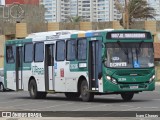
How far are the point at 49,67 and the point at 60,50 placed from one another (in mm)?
1257

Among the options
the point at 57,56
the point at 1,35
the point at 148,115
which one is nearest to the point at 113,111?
the point at 148,115

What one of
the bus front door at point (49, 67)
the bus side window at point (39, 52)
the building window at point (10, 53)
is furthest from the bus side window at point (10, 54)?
the bus front door at point (49, 67)

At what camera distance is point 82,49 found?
22078 mm

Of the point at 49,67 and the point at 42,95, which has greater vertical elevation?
the point at 49,67

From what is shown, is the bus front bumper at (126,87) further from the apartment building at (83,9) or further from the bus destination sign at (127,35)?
the apartment building at (83,9)

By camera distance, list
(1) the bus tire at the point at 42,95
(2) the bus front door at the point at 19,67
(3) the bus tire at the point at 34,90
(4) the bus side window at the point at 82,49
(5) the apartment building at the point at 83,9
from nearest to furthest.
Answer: (4) the bus side window at the point at 82,49
(3) the bus tire at the point at 34,90
(1) the bus tire at the point at 42,95
(2) the bus front door at the point at 19,67
(5) the apartment building at the point at 83,9

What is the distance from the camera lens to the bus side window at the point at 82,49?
71.7ft

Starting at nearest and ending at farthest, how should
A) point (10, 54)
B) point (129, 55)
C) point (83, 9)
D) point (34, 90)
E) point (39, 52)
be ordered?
point (129, 55)
point (39, 52)
point (34, 90)
point (10, 54)
point (83, 9)

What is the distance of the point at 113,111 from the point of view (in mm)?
17297

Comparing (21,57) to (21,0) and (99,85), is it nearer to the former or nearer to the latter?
(99,85)

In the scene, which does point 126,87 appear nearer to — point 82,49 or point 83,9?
point 82,49

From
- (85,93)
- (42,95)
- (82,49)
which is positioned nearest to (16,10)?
(42,95)

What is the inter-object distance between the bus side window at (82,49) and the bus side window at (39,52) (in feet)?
10.2

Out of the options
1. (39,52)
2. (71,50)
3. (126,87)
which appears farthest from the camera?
(39,52)
